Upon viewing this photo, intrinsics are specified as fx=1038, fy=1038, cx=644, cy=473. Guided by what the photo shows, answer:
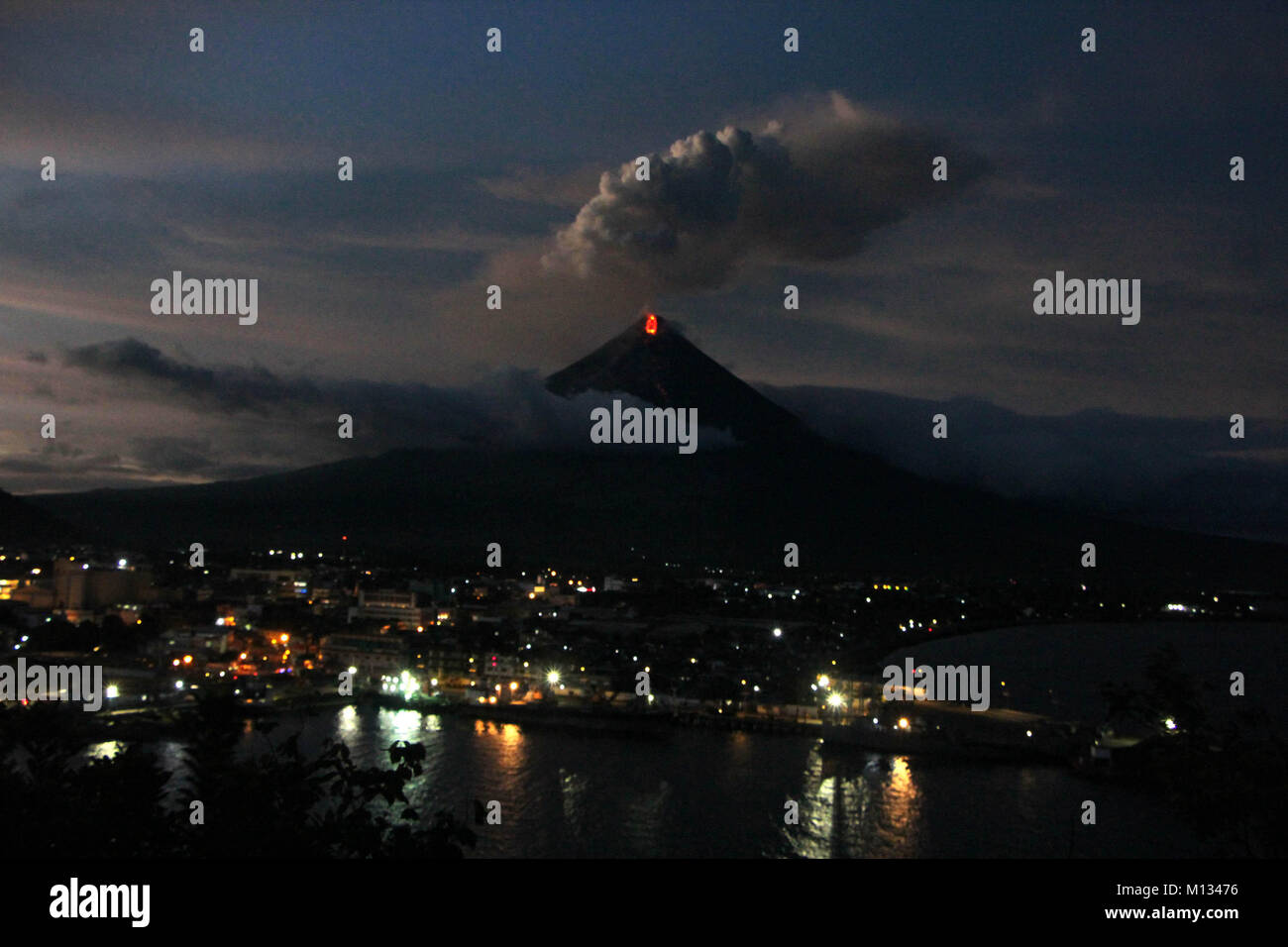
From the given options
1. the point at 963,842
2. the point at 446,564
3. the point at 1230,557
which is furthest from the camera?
the point at 1230,557

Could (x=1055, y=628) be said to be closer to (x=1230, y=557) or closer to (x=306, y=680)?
(x=1230, y=557)

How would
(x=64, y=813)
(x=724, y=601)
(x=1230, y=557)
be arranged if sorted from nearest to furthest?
(x=64, y=813)
(x=724, y=601)
(x=1230, y=557)

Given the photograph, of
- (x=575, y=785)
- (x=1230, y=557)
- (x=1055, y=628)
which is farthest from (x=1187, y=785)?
(x=1230, y=557)
